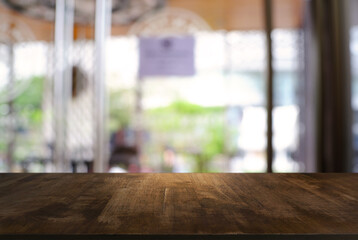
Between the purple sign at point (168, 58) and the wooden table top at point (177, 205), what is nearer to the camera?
the wooden table top at point (177, 205)

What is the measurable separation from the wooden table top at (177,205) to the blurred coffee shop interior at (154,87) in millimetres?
1657

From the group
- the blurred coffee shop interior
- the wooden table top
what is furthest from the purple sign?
the wooden table top

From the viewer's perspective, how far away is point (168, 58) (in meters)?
2.68

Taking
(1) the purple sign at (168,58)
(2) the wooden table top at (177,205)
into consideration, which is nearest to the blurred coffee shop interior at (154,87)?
(1) the purple sign at (168,58)

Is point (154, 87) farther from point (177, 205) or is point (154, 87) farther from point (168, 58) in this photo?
point (177, 205)

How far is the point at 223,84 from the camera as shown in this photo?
2891 millimetres

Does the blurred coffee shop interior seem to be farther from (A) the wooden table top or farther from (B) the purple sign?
(A) the wooden table top

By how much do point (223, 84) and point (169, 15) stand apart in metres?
0.67

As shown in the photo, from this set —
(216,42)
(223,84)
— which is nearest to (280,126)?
(223,84)

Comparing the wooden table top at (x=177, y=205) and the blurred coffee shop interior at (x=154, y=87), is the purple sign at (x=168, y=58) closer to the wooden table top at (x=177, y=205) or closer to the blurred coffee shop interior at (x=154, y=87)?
the blurred coffee shop interior at (x=154, y=87)

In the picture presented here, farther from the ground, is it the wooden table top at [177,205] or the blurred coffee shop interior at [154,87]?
the blurred coffee shop interior at [154,87]

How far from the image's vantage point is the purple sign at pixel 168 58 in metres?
2.69

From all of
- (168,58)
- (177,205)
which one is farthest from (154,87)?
(177,205)

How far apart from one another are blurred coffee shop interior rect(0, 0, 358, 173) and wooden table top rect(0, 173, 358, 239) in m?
1.66
